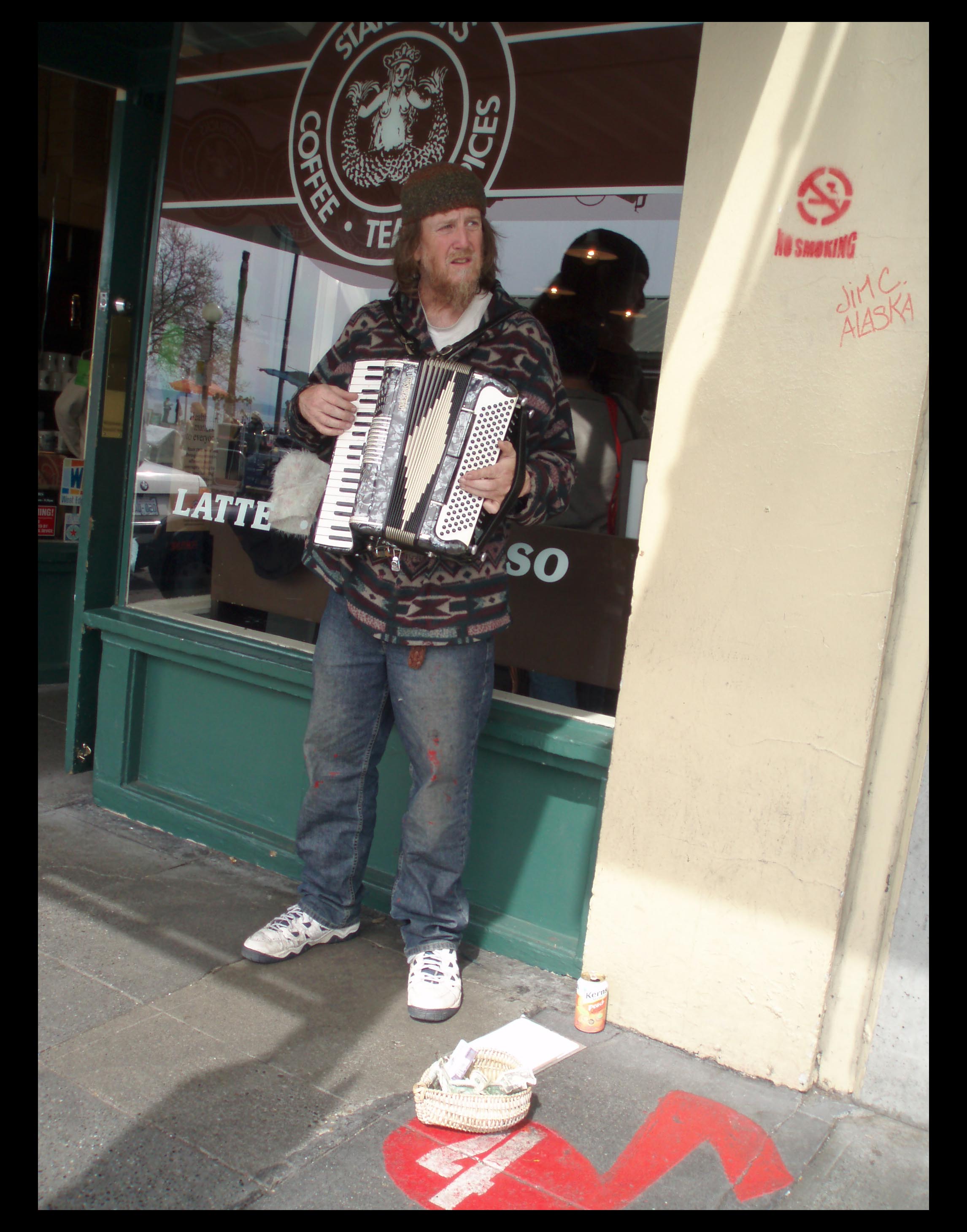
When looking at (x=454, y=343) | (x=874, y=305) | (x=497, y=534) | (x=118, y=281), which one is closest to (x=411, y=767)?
(x=497, y=534)

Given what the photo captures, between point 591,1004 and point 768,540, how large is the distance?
1220 mm

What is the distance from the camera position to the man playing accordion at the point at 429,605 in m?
2.59

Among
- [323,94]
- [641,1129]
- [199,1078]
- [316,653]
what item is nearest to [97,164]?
[323,94]

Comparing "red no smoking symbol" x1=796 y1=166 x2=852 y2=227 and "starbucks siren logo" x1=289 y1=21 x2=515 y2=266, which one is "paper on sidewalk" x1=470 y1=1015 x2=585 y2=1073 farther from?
"starbucks siren logo" x1=289 y1=21 x2=515 y2=266

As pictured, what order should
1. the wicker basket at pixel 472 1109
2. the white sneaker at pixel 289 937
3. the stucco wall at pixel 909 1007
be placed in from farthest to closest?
the white sneaker at pixel 289 937, the stucco wall at pixel 909 1007, the wicker basket at pixel 472 1109

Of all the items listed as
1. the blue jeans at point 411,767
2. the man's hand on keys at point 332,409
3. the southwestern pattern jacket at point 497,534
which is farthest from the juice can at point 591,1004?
the man's hand on keys at point 332,409

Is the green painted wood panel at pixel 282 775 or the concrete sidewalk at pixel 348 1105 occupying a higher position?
the green painted wood panel at pixel 282 775

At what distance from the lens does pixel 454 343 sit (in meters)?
2.64

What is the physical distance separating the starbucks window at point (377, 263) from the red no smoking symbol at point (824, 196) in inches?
23.3

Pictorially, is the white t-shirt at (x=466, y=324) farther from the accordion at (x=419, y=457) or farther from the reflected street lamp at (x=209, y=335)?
the reflected street lamp at (x=209, y=335)

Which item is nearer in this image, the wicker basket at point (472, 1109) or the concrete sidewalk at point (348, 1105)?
the concrete sidewalk at point (348, 1105)

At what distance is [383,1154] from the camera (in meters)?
2.09

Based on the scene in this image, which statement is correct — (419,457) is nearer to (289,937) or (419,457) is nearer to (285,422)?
(285,422)
